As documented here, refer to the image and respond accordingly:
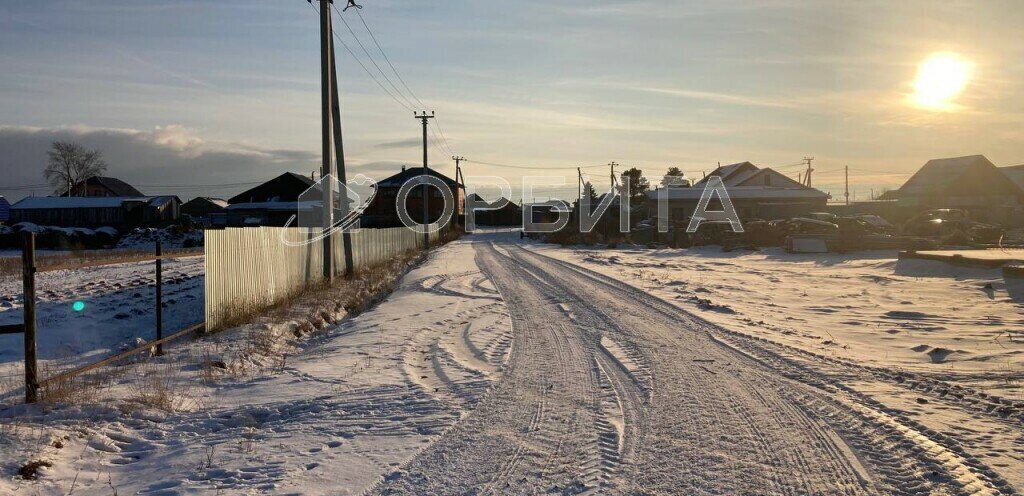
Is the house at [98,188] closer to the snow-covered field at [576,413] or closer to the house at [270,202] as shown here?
the house at [270,202]

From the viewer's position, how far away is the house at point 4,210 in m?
69.5

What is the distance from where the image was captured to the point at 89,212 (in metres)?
65.9

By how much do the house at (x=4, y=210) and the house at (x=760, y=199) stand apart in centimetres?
6100

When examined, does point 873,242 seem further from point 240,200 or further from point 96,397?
point 240,200

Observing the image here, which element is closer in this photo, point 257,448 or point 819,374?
point 257,448

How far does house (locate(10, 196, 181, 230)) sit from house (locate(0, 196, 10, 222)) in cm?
315

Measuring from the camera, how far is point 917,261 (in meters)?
21.8

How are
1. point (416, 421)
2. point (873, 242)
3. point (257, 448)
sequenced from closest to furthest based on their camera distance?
point (257, 448) → point (416, 421) → point (873, 242)

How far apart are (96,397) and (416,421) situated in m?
3.16

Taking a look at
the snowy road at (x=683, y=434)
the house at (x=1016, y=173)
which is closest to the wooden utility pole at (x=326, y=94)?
the snowy road at (x=683, y=434)

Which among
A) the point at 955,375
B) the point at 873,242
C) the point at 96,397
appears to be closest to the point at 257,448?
the point at 96,397

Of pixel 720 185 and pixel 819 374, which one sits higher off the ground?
pixel 720 185

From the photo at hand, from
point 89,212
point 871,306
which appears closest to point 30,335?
point 871,306

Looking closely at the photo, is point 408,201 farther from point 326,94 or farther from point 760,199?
point 326,94
